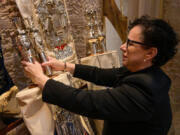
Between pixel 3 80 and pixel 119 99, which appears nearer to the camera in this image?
pixel 119 99

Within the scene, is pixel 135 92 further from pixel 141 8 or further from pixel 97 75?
pixel 141 8

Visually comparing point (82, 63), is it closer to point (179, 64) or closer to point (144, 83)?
point (144, 83)

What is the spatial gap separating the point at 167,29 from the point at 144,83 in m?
0.27

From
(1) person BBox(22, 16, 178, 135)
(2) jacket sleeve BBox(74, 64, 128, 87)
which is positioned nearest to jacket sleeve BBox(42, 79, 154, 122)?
(1) person BBox(22, 16, 178, 135)

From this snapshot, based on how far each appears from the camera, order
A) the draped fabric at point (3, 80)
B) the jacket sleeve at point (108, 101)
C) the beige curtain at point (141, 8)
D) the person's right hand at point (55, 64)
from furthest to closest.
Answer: the beige curtain at point (141, 8) < the person's right hand at point (55, 64) < the draped fabric at point (3, 80) < the jacket sleeve at point (108, 101)

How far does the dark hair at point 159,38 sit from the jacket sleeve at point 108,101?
7.4 inches

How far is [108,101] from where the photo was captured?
1.65ft

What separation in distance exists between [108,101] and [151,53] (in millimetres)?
273

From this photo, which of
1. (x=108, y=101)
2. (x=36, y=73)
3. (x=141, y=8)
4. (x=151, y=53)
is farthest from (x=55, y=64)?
(x=141, y=8)

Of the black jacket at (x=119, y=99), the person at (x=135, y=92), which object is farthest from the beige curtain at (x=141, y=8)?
the black jacket at (x=119, y=99)

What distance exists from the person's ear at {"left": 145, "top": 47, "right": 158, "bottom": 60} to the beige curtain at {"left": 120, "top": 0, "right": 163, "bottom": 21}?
28.7 inches

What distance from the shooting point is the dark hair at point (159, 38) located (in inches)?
21.5

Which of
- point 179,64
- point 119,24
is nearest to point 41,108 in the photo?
point 119,24

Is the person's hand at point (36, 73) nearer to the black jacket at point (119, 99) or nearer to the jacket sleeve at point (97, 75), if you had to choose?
the black jacket at point (119, 99)
